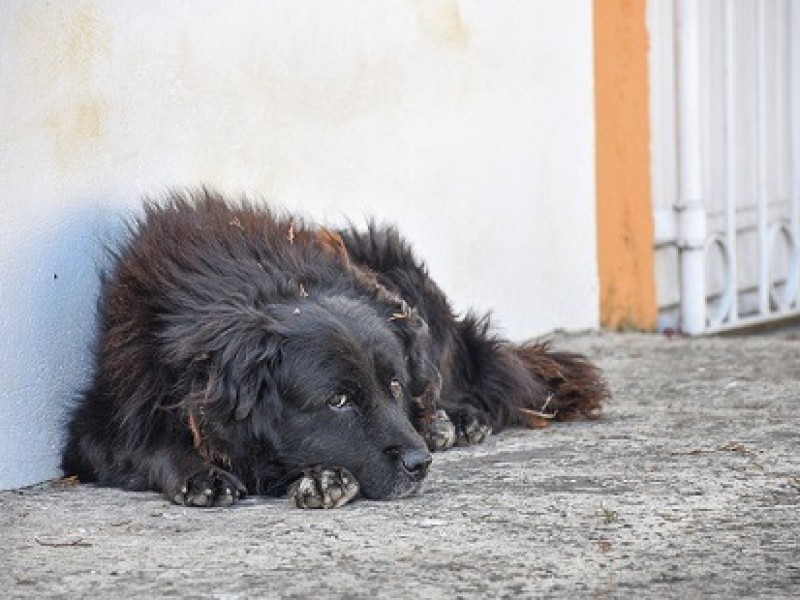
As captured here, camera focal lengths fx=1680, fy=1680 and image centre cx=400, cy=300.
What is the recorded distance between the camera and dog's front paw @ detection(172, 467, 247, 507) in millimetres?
4410

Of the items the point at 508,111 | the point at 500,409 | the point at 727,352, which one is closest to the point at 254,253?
the point at 500,409

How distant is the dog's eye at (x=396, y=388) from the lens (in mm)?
4711

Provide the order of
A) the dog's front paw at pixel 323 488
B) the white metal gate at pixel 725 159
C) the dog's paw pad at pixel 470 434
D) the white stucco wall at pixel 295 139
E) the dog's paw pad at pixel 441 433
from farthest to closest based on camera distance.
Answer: the white metal gate at pixel 725 159 → the dog's paw pad at pixel 470 434 → the dog's paw pad at pixel 441 433 → the white stucco wall at pixel 295 139 → the dog's front paw at pixel 323 488

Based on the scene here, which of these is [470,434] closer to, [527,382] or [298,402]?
[527,382]

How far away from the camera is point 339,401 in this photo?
14.9ft

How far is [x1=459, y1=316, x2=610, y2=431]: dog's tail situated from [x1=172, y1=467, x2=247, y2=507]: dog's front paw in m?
1.41

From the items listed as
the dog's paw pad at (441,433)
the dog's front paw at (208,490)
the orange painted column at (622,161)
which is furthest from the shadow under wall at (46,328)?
the orange painted column at (622,161)

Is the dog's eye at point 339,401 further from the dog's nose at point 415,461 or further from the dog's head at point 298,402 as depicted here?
the dog's nose at point 415,461

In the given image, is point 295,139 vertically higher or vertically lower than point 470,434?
higher

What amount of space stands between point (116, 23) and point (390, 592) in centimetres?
242

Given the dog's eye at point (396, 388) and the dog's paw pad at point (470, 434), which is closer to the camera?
the dog's eye at point (396, 388)

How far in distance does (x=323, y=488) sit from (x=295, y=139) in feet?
6.64

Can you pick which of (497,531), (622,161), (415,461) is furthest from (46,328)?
(622,161)

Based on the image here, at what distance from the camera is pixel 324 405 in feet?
14.9
